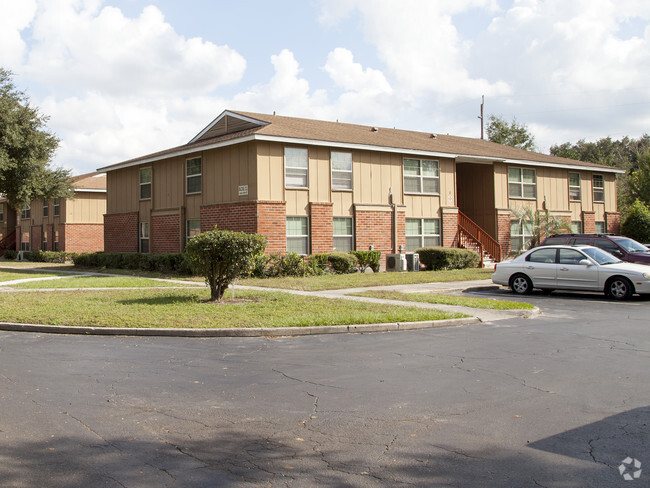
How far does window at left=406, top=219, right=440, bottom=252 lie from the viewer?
26266 millimetres

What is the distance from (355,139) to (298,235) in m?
4.90

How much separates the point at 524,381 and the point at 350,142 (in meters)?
17.9

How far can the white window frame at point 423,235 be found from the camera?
26.2 meters

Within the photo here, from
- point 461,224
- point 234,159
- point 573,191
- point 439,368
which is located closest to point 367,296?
point 439,368

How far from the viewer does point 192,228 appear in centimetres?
2528

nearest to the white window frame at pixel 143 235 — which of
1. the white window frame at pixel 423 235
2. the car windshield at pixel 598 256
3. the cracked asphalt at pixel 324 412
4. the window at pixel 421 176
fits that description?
the white window frame at pixel 423 235

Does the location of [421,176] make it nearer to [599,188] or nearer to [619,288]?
[619,288]

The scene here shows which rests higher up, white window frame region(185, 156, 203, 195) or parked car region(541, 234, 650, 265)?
white window frame region(185, 156, 203, 195)

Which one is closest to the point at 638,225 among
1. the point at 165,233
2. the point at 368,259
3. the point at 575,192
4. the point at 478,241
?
the point at 575,192

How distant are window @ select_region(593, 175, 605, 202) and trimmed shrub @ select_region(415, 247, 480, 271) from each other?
42.3 ft

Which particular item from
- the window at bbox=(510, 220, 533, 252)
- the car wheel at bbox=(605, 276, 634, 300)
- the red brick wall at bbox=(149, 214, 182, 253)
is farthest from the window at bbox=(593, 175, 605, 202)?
the red brick wall at bbox=(149, 214, 182, 253)

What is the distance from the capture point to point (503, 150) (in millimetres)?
31875

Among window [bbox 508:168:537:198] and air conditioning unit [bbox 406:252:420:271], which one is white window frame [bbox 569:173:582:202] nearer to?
window [bbox 508:168:537:198]

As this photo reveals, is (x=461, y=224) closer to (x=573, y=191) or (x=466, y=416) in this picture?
(x=573, y=191)
